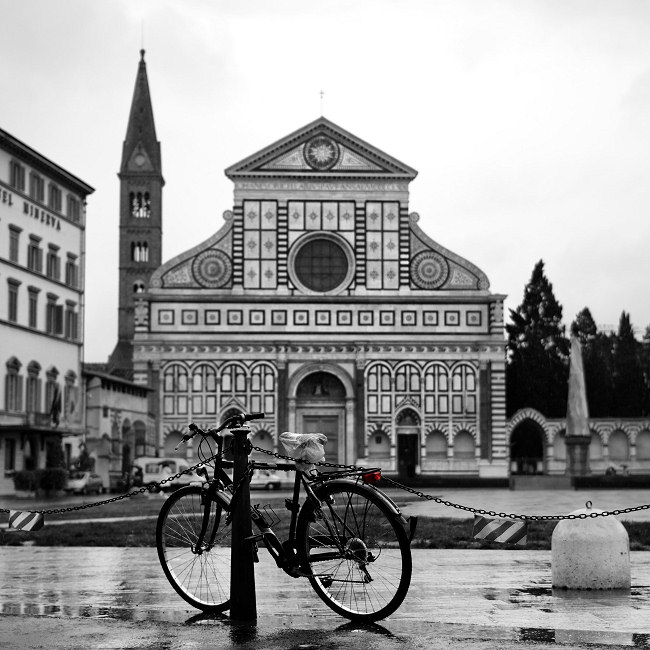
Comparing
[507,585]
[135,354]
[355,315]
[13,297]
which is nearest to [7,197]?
[13,297]

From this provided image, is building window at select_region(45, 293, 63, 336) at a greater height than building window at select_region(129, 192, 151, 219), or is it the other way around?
building window at select_region(129, 192, 151, 219)

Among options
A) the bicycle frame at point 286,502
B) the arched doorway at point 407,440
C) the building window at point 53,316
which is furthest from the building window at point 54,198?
the bicycle frame at point 286,502

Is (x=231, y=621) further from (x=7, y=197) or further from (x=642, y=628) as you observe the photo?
(x=7, y=197)

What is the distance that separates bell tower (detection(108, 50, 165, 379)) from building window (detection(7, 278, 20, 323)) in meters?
41.0

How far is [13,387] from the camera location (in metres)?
39.9

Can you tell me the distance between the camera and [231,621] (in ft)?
22.8

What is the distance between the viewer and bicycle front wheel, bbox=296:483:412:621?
6934 millimetres

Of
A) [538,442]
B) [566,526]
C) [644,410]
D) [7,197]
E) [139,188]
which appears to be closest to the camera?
[566,526]

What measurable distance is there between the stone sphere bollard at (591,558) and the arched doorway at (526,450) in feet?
181

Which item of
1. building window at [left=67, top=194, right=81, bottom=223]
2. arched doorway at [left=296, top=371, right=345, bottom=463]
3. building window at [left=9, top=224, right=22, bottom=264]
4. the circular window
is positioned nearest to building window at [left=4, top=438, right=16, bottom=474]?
building window at [left=9, top=224, right=22, bottom=264]

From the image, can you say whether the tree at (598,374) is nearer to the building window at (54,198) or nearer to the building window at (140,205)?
the building window at (140,205)

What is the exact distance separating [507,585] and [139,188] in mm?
75162

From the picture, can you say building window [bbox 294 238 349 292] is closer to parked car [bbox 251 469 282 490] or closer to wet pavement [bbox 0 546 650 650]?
parked car [bbox 251 469 282 490]

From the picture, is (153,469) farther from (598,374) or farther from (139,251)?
(139,251)
